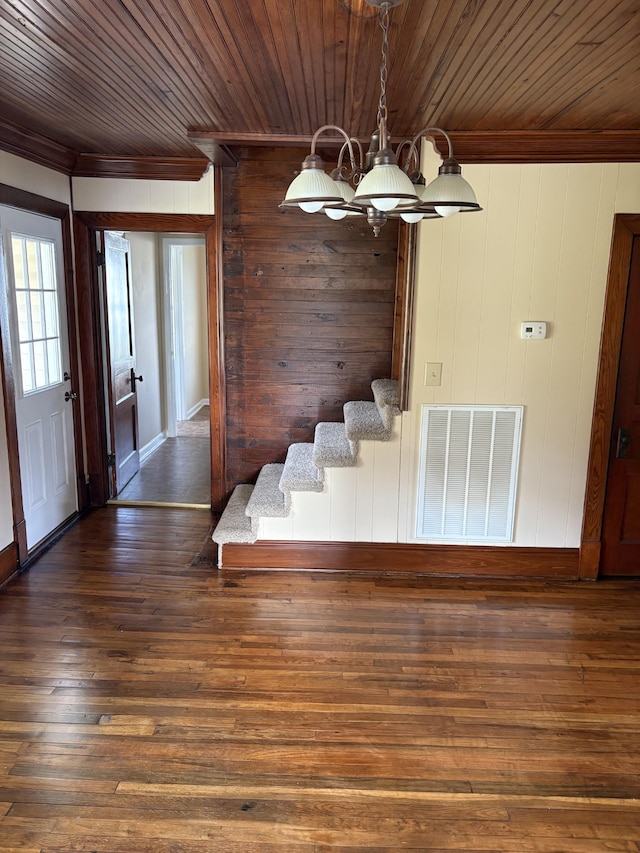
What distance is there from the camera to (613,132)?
3.12m

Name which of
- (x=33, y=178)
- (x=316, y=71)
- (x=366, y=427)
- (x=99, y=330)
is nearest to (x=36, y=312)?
(x=99, y=330)

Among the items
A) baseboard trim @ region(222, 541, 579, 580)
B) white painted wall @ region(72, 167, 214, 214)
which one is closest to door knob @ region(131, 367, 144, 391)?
white painted wall @ region(72, 167, 214, 214)

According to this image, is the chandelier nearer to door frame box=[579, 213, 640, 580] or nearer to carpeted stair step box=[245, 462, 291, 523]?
door frame box=[579, 213, 640, 580]

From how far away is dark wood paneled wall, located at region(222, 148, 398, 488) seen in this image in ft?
13.2

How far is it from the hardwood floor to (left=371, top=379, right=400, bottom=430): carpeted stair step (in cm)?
99

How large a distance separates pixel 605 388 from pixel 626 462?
48 cm

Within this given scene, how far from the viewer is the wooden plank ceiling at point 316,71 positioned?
1981 millimetres

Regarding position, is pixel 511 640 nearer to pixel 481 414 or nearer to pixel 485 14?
pixel 481 414

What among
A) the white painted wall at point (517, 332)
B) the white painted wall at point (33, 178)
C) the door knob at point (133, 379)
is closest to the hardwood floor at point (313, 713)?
the white painted wall at point (517, 332)

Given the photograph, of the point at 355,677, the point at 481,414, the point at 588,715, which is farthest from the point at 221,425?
the point at 588,715

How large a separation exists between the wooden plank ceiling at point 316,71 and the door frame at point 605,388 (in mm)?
455

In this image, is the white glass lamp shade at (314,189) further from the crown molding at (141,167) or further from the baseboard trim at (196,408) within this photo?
the baseboard trim at (196,408)

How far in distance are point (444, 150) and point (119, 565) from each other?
122 inches

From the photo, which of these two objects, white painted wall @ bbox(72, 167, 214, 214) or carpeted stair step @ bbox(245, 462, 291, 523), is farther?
white painted wall @ bbox(72, 167, 214, 214)
